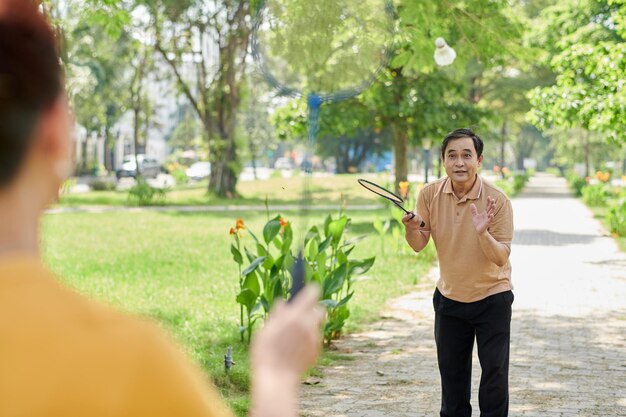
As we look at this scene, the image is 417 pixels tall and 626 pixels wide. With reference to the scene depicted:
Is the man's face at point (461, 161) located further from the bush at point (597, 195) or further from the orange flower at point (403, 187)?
the bush at point (597, 195)

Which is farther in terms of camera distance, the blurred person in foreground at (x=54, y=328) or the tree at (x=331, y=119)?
the tree at (x=331, y=119)

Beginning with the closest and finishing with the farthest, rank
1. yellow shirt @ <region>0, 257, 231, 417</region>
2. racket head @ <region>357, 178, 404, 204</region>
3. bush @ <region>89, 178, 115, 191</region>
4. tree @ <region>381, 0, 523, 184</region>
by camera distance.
Answer: yellow shirt @ <region>0, 257, 231, 417</region> → racket head @ <region>357, 178, 404, 204</region> → tree @ <region>381, 0, 523, 184</region> → bush @ <region>89, 178, 115, 191</region>

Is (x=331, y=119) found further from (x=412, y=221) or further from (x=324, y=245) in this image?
(x=412, y=221)

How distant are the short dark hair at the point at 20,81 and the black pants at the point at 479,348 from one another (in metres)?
3.75

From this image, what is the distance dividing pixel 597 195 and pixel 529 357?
27.2m

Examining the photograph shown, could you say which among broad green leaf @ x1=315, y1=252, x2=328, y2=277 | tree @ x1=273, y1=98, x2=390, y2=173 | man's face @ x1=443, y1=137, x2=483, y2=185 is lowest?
broad green leaf @ x1=315, y1=252, x2=328, y2=277

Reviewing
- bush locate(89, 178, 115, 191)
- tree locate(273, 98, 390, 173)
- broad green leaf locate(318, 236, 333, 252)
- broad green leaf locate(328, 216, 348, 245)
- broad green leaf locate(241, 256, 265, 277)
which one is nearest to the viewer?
broad green leaf locate(241, 256, 265, 277)

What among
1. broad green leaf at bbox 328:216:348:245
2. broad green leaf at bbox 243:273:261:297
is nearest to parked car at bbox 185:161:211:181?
broad green leaf at bbox 328:216:348:245

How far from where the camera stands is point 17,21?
1228mm

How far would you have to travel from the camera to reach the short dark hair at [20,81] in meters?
1.20

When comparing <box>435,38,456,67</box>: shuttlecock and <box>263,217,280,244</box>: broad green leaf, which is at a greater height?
<box>435,38,456,67</box>: shuttlecock

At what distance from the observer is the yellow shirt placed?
43.6 inches

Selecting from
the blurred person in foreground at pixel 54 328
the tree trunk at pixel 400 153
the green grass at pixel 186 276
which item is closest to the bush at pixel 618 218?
the tree trunk at pixel 400 153

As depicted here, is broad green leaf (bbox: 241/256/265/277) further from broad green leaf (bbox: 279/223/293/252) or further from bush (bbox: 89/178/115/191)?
Answer: bush (bbox: 89/178/115/191)
